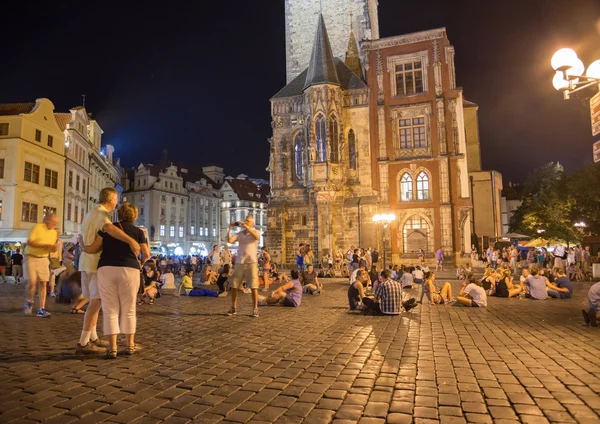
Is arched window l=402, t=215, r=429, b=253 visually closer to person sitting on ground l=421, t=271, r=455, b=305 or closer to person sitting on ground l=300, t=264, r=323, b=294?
person sitting on ground l=300, t=264, r=323, b=294

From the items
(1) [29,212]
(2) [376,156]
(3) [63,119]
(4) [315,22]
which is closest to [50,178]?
(1) [29,212]

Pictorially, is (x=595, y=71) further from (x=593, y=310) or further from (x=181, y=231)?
(x=181, y=231)

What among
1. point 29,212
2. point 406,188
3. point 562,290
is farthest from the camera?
point 406,188

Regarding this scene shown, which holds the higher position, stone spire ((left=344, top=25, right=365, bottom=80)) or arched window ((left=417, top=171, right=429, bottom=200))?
stone spire ((left=344, top=25, right=365, bottom=80))

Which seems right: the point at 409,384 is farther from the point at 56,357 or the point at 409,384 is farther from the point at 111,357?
the point at 56,357

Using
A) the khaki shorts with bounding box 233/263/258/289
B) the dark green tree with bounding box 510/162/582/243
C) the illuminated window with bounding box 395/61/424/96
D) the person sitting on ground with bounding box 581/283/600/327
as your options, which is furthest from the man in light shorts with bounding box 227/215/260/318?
the dark green tree with bounding box 510/162/582/243

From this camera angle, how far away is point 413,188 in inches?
1345

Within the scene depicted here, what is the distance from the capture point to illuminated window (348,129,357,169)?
35219mm

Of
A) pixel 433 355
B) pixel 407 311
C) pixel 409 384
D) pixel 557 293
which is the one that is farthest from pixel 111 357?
pixel 557 293

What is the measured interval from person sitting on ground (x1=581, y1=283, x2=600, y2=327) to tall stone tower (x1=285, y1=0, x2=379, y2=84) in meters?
35.7

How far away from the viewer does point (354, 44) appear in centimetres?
4056

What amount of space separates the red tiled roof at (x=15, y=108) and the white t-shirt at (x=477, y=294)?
1367 inches

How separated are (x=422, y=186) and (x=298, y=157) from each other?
399 inches

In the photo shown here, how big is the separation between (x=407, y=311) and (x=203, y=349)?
6.24 metres
